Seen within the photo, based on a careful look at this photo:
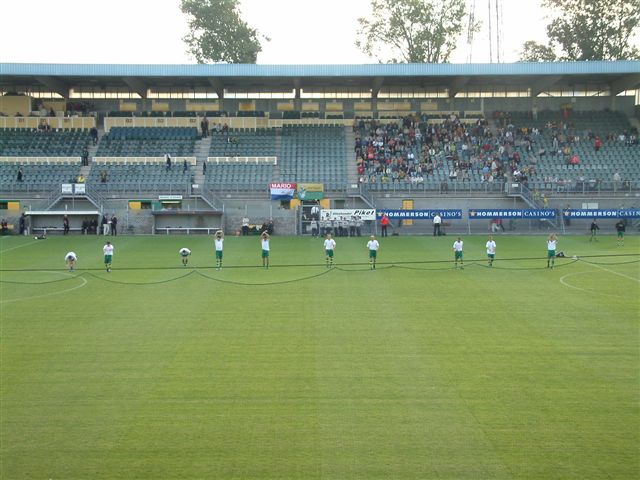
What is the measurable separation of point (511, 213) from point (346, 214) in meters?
10.6

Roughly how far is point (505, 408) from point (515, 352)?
3.59 metres

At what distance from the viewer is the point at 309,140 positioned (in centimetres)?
5316

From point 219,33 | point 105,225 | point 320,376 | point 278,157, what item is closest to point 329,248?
point 320,376

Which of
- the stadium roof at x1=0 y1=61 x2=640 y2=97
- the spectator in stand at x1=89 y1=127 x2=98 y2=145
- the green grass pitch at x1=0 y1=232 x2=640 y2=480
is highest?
the stadium roof at x1=0 y1=61 x2=640 y2=97

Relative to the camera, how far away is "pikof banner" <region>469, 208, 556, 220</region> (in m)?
43.0

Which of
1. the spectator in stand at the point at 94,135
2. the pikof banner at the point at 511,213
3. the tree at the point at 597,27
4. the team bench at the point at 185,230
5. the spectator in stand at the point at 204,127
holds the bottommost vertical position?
the team bench at the point at 185,230

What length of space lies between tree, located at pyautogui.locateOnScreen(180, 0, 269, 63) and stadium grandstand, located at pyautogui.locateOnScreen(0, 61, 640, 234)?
15853 millimetres

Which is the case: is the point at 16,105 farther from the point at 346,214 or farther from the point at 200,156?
the point at 346,214

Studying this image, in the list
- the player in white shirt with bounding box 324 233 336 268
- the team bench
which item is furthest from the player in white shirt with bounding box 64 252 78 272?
the team bench

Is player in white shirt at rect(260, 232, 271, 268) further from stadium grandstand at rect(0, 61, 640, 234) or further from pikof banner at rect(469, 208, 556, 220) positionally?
pikof banner at rect(469, 208, 556, 220)

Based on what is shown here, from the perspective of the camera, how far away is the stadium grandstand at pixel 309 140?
45031 mm

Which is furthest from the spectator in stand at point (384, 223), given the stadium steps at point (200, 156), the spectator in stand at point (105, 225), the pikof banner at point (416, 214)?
the spectator in stand at point (105, 225)

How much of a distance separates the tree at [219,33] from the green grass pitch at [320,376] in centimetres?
5154

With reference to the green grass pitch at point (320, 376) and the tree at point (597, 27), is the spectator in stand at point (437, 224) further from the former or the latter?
the tree at point (597, 27)
